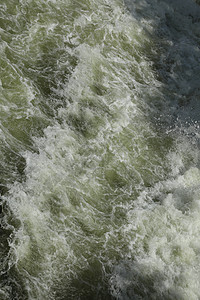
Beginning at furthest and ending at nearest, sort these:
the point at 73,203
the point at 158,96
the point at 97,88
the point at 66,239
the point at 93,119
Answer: the point at 158,96 → the point at 97,88 → the point at 93,119 → the point at 73,203 → the point at 66,239

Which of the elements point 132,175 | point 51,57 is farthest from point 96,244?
point 51,57

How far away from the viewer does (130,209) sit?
501 cm

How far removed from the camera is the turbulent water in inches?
167

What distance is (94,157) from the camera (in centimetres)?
541

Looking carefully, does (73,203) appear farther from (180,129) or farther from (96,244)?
(180,129)

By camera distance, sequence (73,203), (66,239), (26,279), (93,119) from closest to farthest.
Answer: (26,279)
(66,239)
(73,203)
(93,119)

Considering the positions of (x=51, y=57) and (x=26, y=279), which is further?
(x=51, y=57)

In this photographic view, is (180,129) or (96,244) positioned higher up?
(180,129)

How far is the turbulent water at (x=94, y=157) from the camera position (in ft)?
13.9

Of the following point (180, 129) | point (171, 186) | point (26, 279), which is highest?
→ point (180, 129)

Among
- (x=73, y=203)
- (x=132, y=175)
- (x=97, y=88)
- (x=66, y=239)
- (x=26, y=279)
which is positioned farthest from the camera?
(x=97, y=88)

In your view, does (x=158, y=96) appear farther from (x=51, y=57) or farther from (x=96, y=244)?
(x=96, y=244)

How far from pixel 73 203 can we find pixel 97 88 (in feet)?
8.44

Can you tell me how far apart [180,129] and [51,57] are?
9.31 feet
